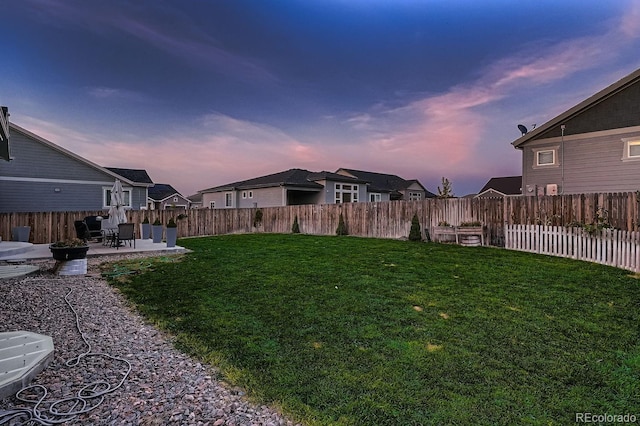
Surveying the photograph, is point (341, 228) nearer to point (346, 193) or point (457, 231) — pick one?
point (457, 231)

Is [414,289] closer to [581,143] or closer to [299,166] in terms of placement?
[581,143]

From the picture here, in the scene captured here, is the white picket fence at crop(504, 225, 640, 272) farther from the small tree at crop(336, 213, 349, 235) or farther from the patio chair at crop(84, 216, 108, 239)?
the patio chair at crop(84, 216, 108, 239)

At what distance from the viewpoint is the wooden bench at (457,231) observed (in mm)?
11758

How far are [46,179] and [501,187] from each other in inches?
1519

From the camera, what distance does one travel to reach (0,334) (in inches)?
144

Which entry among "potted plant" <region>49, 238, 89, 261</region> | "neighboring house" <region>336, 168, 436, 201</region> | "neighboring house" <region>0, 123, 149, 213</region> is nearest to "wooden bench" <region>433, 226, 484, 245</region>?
"potted plant" <region>49, 238, 89, 261</region>

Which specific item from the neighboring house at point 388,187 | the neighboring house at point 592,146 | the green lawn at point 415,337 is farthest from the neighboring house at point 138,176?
the neighboring house at point 592,146

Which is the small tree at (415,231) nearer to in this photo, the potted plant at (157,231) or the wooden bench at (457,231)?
the wooden bench at (457,231)

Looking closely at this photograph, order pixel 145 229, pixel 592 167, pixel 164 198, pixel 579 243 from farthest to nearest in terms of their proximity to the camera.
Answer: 1. pixel 164 198
2. pixel 145 229
3. pixel 592 167
4. pixel 579 243

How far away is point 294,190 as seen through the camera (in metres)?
25.3

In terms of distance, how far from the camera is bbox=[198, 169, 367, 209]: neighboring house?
2464 centimetres

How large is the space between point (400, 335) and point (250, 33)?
13116mm

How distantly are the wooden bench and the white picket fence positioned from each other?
0.87m

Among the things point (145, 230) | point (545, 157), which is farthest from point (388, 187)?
point (145, 230)
